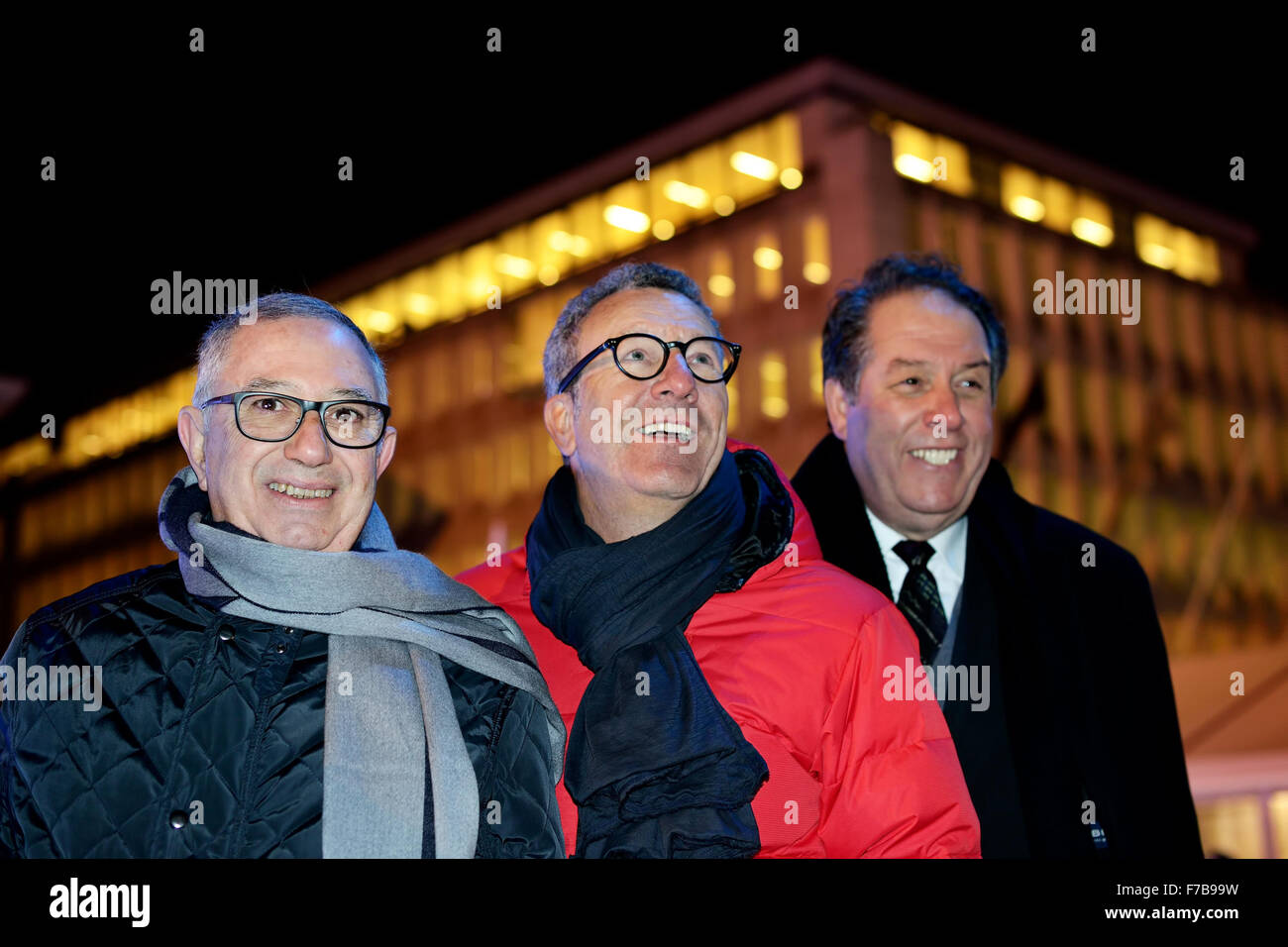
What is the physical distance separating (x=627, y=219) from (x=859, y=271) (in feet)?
32.3

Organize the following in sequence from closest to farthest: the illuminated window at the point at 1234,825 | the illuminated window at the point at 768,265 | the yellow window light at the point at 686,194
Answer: the illuminated window at the point at 1234,825
the illuminated window at the point at 768,265
the yellow window light at the point at 686,194

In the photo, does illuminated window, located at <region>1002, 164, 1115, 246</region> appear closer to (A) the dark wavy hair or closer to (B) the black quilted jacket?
(A) the dark wavy hair

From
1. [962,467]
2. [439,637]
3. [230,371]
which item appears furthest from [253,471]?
[962,467]

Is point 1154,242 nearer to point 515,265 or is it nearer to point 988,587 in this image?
point 515,265

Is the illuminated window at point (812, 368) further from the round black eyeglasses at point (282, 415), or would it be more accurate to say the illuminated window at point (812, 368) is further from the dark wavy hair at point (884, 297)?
the round black eyeglasses at point (282, 415)

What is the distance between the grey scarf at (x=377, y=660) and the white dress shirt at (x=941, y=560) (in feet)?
4.62

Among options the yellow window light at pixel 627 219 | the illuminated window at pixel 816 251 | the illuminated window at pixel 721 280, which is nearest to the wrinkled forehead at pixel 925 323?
the illuminated window at pixel 816 251

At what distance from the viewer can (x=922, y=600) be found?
12.2ft

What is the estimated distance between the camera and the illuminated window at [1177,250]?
40594 mm

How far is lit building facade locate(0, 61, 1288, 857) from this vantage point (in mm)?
32688

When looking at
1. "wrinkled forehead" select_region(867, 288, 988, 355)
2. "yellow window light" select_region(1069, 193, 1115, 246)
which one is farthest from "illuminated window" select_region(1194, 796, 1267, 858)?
"yellow window light" select_region(1069, 193, 1115, 246)

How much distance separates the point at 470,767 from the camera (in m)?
2.50

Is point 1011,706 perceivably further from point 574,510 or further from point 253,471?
point 253,471

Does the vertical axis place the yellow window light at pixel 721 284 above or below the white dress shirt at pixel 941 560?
above
